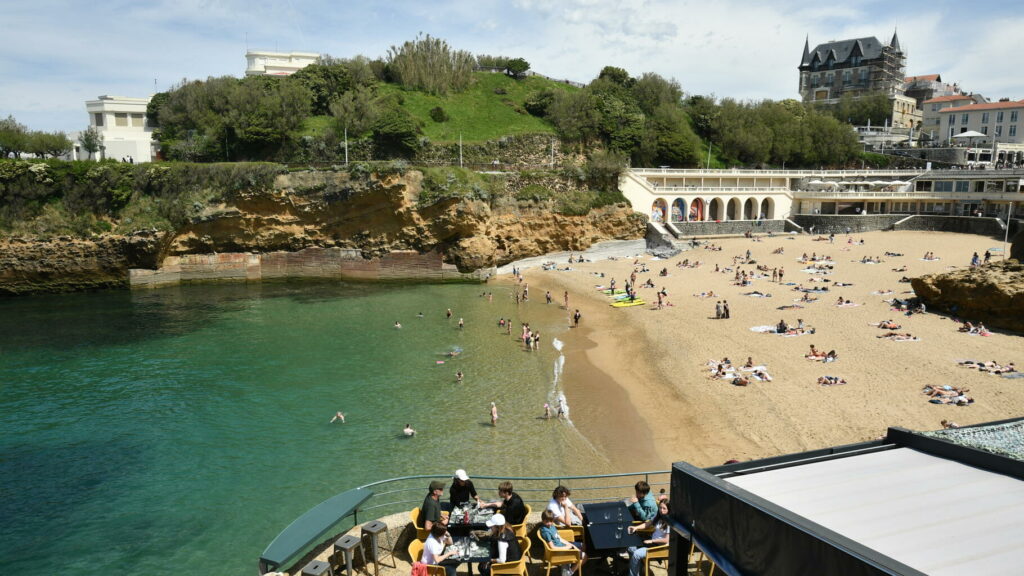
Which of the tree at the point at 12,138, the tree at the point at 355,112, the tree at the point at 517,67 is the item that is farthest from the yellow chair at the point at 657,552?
the tree at the point at 517,67

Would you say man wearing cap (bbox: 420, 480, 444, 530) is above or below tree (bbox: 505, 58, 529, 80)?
below

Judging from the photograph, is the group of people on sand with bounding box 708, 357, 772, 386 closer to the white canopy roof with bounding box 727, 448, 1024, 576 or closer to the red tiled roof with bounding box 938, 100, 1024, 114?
the white canopy roof with bounding box 727, 448, 1024, 576

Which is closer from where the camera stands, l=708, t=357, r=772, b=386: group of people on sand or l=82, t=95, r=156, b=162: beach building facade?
l=708, t=357, r=772, b=386: group of people on sand

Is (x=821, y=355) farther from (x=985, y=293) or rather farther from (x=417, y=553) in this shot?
(x=417, y=553)

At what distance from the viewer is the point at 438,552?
7.18 metres

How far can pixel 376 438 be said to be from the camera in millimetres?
16656

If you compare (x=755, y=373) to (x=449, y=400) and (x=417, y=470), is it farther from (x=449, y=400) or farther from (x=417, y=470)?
(x=417, y=470)

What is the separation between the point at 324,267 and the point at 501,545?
1539 inches

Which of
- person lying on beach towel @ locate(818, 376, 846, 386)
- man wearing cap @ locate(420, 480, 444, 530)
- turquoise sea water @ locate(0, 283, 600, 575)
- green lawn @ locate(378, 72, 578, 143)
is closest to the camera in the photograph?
man wearing cap @ locate(420, 480, 444, 530)

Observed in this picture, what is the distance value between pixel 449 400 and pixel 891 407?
538 inches

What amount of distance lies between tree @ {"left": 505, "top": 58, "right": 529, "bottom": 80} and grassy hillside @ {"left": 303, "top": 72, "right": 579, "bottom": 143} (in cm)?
350

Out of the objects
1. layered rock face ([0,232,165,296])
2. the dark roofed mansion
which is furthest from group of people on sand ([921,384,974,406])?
the dark roofed mansion

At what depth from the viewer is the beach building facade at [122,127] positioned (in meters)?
51.8

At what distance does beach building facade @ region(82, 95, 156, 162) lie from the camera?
5181 centimetres
